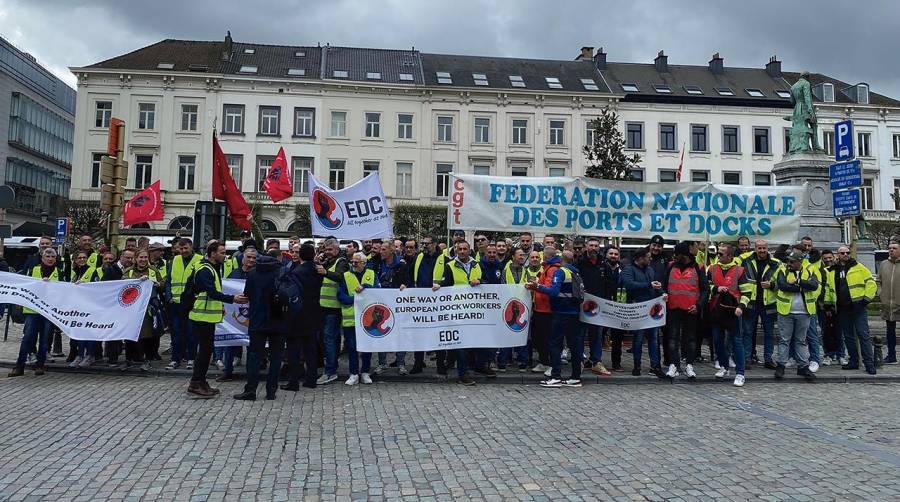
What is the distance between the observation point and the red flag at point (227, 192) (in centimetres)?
1353

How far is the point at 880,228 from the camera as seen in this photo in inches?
1677

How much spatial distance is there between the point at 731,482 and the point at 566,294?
416 cm

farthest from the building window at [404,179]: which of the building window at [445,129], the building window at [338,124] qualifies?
the building window at [338,124]

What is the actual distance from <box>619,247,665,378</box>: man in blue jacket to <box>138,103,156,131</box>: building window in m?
39.6

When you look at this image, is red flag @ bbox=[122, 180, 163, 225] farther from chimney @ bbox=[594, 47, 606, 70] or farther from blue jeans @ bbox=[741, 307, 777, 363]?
chimney @ bbox=[594, 47, 606, 70]

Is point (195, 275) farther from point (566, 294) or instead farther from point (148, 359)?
point (566, 294)

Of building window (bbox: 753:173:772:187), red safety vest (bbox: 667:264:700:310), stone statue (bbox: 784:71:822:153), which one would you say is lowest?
red safety vest (bbox: 667:264:700:310)

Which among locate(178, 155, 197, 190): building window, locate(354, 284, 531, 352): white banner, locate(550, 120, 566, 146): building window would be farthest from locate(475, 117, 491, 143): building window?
locate(354, 284, 531, 352): white banner

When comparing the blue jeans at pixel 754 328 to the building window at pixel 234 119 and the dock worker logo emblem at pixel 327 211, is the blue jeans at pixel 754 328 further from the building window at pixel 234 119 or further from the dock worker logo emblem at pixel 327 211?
the building window at pixel 234 119

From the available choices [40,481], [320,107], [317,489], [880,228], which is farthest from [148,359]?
[880,228]

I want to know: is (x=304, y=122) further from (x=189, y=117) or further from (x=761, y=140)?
(x=761, y=140)

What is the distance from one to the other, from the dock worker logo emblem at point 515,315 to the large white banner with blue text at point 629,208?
167 centimetres

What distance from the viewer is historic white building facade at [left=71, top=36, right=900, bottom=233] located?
4106 cm

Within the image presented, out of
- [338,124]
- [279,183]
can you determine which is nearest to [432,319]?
[279,183]
